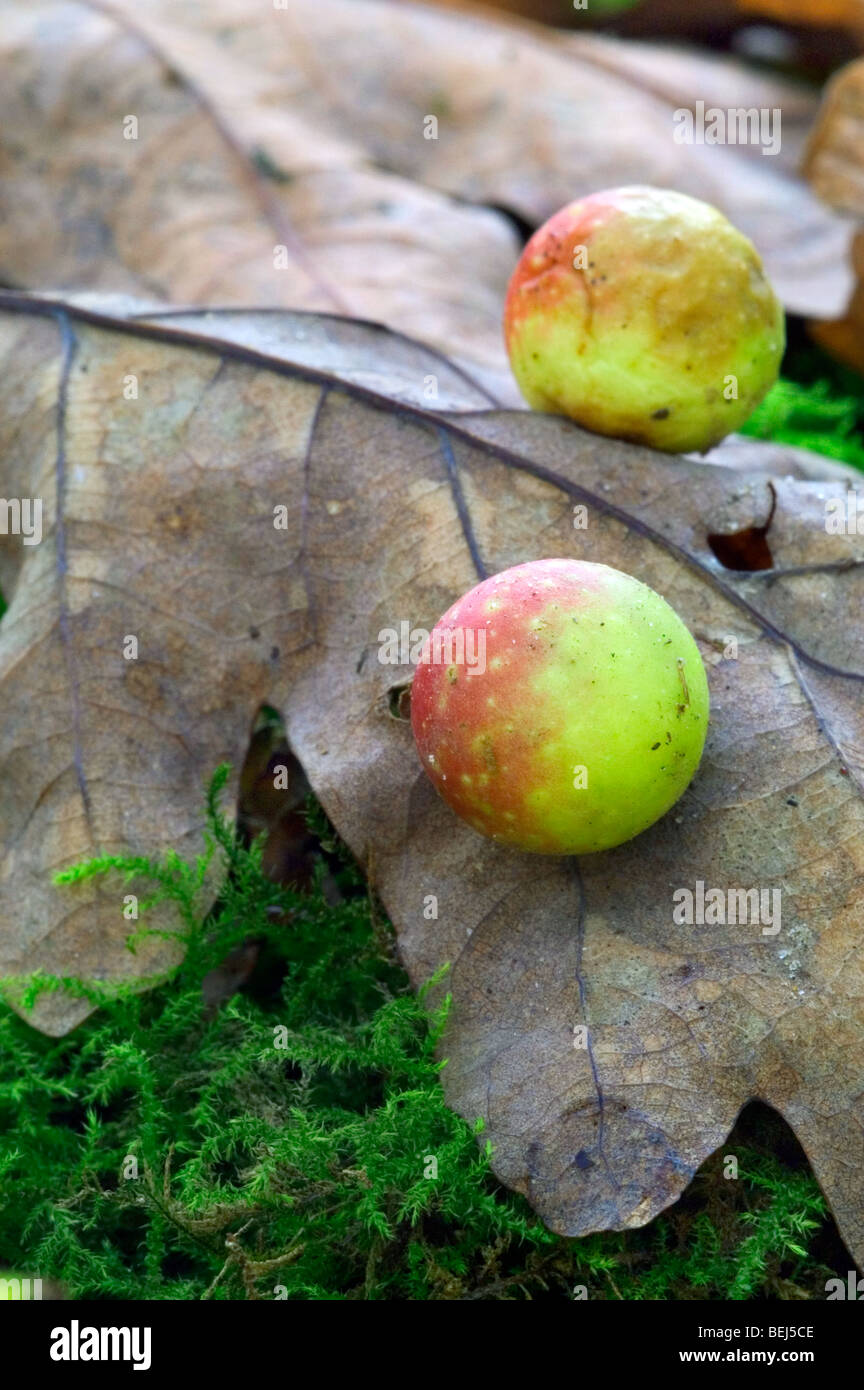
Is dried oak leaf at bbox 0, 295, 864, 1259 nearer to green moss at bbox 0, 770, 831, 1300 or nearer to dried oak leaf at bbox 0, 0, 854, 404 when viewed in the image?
green moss at bbox 0, 770, 831, 1300

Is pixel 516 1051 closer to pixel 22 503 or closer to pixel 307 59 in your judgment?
pixel 22 503

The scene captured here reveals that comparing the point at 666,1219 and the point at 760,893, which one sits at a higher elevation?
the point at 760,893

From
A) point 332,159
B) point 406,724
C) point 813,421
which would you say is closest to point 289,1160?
point 406,724

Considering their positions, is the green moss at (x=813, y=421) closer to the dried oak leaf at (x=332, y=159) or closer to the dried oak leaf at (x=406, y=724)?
the dried oak leaf at (x=332, y=159)

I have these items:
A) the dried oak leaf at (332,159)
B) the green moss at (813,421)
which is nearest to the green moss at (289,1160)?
the dried oak leaf at (332,159)

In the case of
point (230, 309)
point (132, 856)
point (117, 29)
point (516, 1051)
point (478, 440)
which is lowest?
point (516, 1051)

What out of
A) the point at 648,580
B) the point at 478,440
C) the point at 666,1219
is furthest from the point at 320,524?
the point at 666,1219

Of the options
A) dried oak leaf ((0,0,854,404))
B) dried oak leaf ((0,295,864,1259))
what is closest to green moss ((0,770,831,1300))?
dried oak leaf ((0,295,864,1259))
